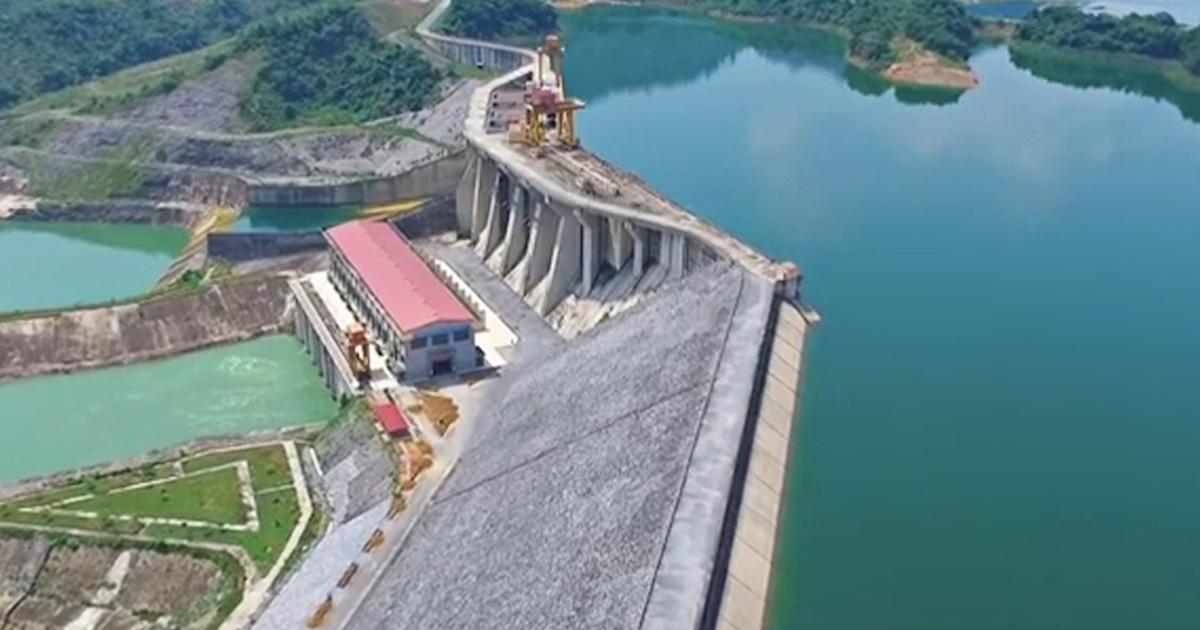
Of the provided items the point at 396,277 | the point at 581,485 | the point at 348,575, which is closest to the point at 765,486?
the point at 581,485

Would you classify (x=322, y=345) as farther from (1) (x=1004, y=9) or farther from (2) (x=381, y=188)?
(1) (x=1004, y=9)

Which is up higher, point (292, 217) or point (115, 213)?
point (292, 217)

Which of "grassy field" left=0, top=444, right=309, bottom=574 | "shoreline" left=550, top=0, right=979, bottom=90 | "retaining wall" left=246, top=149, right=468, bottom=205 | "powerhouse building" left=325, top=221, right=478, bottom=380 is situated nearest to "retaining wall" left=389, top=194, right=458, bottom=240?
"retaining wall" left=246, top=149, right=468, bottom=205

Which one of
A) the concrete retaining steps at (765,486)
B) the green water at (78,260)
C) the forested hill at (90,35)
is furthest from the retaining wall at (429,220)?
the forested hill at (90,35)

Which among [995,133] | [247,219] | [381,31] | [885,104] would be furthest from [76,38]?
[995,133]

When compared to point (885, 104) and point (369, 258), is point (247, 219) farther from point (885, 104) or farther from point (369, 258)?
point (885, 104)

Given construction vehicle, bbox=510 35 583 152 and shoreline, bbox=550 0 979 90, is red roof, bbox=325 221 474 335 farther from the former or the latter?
shoreline, bbox=550 0 979 90

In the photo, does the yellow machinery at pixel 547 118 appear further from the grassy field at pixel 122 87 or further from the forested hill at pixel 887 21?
the forested hill at pixel 887 21
